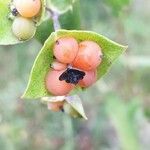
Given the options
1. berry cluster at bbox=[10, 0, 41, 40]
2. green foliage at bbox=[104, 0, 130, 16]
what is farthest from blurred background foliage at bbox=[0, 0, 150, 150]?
berry cluster at bbox=[10, 0, 41, 40]

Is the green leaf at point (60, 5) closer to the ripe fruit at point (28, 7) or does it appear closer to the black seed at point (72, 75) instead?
the ripe fruit at point (28, 7)

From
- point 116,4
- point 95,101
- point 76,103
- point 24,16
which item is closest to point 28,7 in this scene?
point 24,16

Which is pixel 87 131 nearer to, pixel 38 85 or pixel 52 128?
pixel 52 128

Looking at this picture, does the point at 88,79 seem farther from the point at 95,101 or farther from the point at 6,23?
the point at 95,101

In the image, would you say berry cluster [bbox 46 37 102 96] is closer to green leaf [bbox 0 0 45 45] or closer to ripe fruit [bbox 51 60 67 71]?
ripe fruit [bbox 51 60 67 71]

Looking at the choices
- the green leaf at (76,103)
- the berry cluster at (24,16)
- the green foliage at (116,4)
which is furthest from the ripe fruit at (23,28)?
the green foliage at (116,4)

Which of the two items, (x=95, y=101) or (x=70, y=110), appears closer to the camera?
(x=70, y=110)
